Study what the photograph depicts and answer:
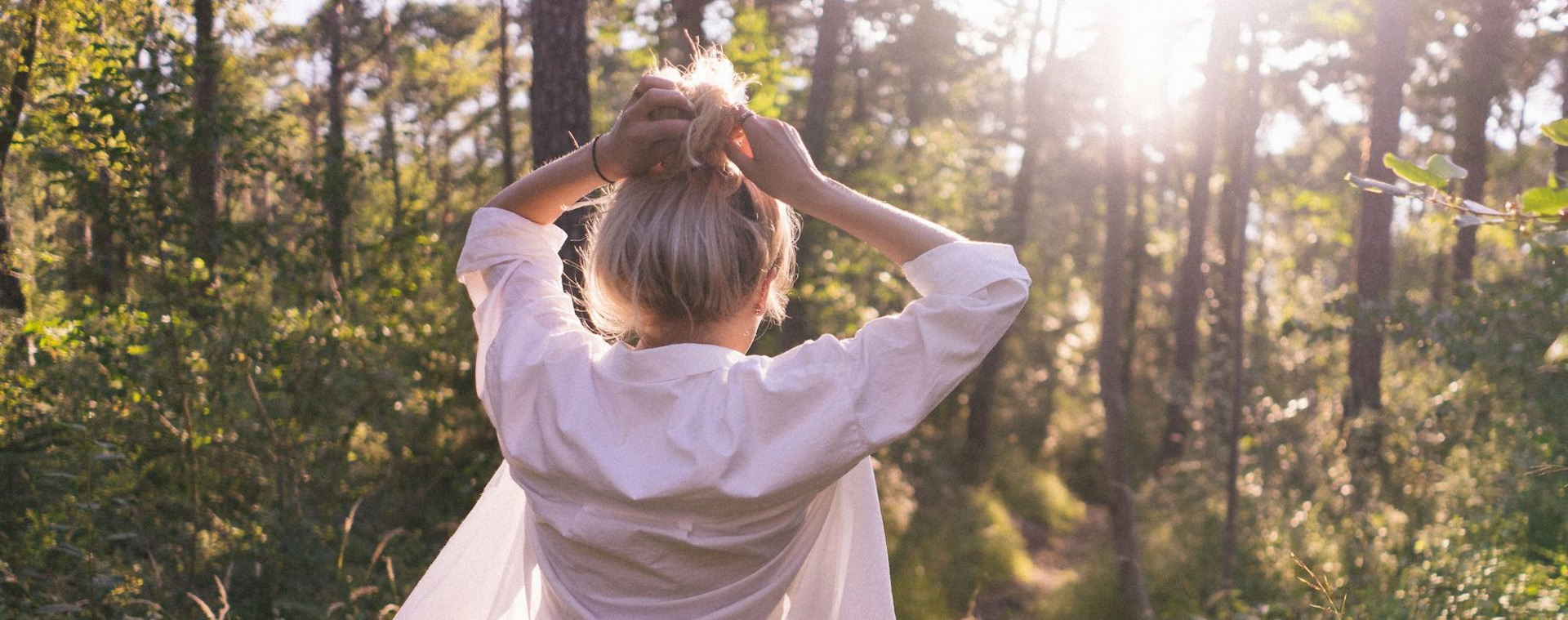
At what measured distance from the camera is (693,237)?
1.77 m

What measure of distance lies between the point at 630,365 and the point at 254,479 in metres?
4.45

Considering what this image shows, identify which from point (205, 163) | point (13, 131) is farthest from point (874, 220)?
point (205, 163)

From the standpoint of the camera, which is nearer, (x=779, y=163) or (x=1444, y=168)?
(x=779, y=163)

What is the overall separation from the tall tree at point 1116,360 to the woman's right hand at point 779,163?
245 inches

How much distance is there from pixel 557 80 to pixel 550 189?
3203 millimetres

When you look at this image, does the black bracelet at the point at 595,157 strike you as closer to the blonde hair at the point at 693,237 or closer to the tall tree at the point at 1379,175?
the blonde hair at the point at 693,237

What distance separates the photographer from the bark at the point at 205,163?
194 inches

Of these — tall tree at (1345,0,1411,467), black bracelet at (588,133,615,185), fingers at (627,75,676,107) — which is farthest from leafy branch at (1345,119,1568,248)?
tall tree at (1345,0,1411,467)

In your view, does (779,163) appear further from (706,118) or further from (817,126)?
(817,126)

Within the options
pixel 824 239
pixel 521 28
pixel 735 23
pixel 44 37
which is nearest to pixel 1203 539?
pixel 824 239

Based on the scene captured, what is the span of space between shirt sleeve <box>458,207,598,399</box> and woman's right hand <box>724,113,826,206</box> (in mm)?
446

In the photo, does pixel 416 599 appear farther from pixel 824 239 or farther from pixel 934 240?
pixel 824 239

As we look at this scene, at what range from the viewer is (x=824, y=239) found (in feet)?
33.0

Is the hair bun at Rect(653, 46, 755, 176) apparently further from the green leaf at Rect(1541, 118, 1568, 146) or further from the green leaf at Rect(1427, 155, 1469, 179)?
the green leaf at Rect(1541, 118, 1568, 146)
